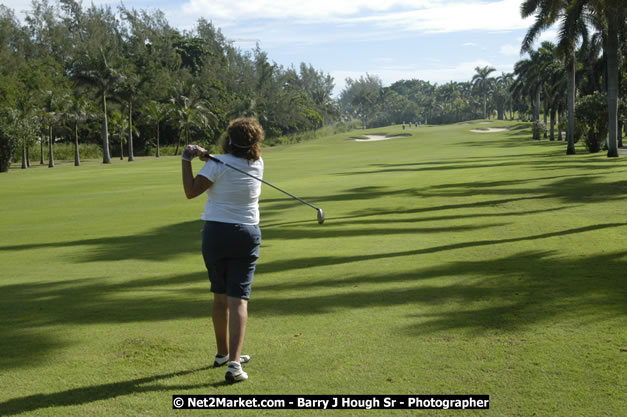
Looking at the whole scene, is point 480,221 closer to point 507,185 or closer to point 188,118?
point 507,185

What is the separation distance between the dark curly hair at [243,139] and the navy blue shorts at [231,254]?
65 centimetres

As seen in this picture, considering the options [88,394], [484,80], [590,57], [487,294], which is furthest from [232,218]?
[484,80]

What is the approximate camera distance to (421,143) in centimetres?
7925

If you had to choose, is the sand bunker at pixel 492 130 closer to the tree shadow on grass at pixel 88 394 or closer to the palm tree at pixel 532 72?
the palm tree at pixel 532 72

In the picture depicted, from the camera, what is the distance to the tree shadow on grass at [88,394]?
495 cm

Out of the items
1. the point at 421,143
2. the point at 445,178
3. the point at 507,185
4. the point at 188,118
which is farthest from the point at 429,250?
the point at 188,118

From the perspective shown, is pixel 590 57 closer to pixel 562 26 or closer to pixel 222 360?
pixel 562 26

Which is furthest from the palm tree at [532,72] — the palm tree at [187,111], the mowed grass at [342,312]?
the mowed grass at [342,312]

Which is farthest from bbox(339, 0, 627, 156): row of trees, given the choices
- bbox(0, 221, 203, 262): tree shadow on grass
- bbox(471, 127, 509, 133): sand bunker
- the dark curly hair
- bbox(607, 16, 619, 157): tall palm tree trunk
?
the dark curly hair

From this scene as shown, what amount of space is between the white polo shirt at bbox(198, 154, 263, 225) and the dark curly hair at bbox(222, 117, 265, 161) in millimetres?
61

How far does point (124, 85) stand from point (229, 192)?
6906cm

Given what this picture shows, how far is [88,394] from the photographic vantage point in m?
5.18

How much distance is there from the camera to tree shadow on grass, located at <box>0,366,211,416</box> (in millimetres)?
4945

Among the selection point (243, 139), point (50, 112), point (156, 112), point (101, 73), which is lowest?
point (243, 139)
